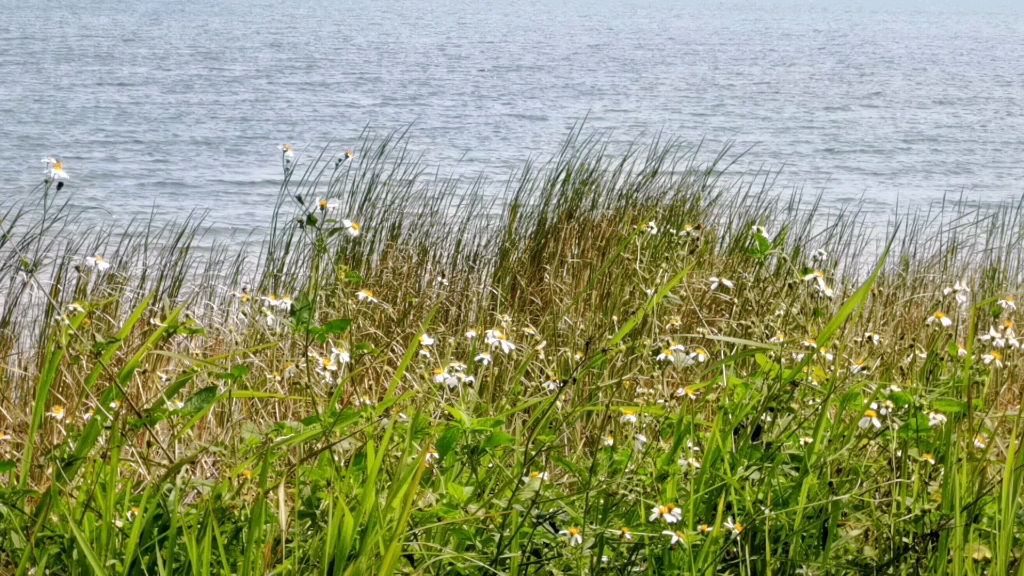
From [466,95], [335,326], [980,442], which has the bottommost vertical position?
[466,95]

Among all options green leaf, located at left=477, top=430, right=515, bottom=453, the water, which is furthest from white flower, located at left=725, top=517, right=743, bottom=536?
the water

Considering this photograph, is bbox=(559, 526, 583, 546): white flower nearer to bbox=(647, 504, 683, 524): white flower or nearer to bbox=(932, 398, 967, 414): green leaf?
bbox=(647, 504, 683, 524): white flower

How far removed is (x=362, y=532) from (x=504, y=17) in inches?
822

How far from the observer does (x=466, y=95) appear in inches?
473

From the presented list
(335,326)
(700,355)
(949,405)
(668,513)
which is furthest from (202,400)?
(949,405)

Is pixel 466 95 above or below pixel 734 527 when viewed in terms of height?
below

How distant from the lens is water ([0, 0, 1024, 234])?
27.8 ft

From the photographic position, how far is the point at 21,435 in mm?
2758

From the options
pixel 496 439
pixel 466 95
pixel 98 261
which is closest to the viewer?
pixel 496 439

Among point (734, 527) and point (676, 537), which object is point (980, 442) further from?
point (676, 537)

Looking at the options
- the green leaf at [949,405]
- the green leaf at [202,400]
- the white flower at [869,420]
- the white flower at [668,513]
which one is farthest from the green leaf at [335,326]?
the green leaf at [949,405]

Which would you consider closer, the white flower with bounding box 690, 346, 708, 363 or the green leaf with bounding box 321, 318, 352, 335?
the green leaf with bounding box 321, 318, 352, 335

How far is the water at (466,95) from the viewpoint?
8.47 metres

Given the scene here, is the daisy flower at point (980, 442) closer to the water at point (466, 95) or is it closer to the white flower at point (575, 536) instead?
the white flower at point (575, 536)
